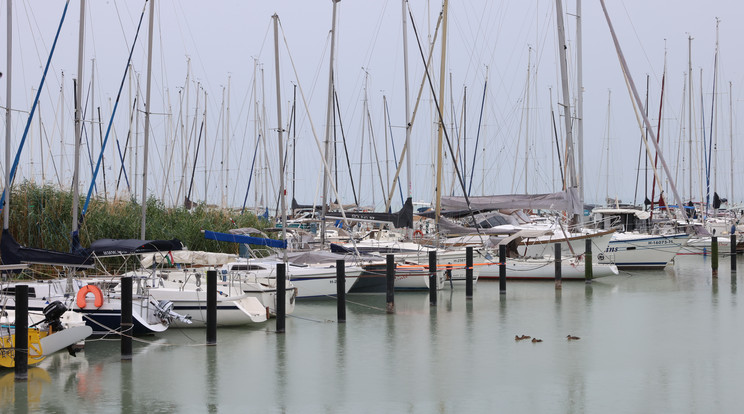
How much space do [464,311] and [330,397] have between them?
10368 millimetres

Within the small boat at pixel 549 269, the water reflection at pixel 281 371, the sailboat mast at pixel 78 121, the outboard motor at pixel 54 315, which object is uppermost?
the sailboat mast at pixel 78 121

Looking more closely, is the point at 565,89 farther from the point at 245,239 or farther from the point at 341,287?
the point at 341,287

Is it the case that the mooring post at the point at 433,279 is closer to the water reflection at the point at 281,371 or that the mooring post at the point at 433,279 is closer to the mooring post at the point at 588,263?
the water reflection at the point at 281,371

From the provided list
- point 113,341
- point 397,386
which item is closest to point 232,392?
point 397,386

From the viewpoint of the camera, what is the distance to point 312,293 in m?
25.2

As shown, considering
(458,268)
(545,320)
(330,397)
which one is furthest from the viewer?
(458,268)

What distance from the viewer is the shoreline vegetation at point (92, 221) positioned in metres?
25.2

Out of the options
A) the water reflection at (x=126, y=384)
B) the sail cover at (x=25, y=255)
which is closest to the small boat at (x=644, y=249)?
the sail cover at (x=25, y=255)

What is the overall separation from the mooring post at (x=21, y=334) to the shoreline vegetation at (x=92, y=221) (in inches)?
392

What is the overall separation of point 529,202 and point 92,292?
18.3 metres

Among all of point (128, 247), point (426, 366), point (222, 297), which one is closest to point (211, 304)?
point (222, 297)

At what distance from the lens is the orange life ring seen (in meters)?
17.9

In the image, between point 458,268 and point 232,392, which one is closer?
point 232,392

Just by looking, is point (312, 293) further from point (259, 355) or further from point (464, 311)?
point (259, 355)
